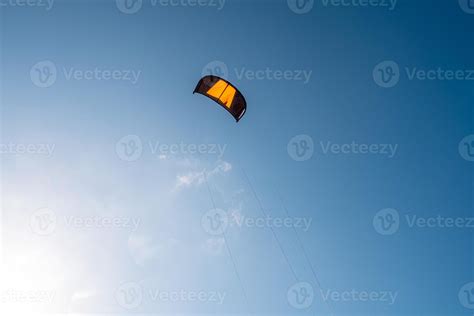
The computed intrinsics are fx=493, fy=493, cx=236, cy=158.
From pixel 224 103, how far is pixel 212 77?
0.94m

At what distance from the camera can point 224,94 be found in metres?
15.9

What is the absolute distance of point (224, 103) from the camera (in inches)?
630

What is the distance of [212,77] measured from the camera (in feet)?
51.4

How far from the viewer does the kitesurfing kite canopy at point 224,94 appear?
1562cm

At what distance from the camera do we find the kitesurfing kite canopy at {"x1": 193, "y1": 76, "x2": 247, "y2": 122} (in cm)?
1562
